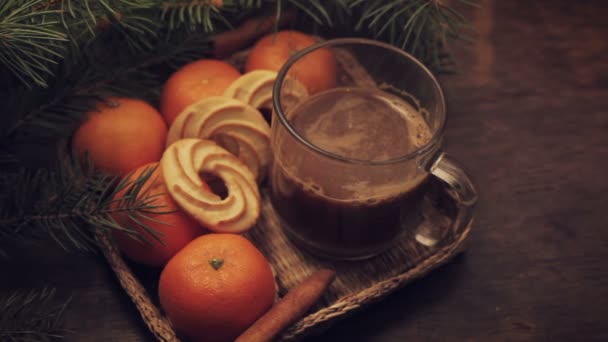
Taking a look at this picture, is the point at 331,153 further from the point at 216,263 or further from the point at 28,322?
the point at 28,322

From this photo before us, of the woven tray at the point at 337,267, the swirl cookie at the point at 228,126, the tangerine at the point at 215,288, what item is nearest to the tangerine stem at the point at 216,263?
the tangerine at the point at 215,288

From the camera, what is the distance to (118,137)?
0.97 m

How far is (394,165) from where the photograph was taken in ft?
2.73

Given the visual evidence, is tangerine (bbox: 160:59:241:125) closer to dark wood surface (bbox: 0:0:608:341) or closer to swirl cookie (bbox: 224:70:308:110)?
swirl cookie (bbox: 224:70:308:110)

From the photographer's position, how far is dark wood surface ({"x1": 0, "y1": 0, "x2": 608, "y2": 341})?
0.96m

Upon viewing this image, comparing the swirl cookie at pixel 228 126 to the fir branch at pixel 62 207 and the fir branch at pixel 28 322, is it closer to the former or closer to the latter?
the fir branch at pixel 62 207

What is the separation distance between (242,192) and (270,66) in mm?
242

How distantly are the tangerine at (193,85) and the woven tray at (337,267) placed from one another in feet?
0.62

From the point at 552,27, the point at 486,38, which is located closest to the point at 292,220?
the point at 486,38

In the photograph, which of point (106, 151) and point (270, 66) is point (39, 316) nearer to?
point (106, 151)

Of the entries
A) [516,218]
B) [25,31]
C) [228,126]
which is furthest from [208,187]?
[516,218]

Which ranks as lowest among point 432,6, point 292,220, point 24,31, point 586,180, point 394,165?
point 586,180

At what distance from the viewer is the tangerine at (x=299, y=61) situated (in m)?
0.98

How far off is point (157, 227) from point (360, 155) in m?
0.30
